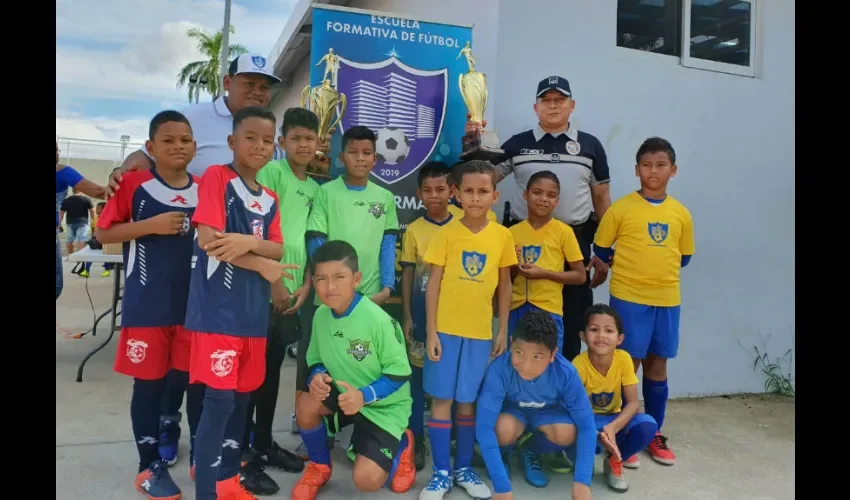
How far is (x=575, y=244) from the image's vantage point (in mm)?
2822

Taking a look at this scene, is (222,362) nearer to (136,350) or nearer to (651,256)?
(136,350)

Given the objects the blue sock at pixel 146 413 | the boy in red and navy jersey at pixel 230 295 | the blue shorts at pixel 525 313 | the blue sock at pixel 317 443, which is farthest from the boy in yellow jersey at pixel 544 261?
the blue sock at pixel 146 413

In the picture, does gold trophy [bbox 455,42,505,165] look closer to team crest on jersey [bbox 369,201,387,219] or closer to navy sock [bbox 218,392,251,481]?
team crest on jersey [bbox 369,201,387,219]

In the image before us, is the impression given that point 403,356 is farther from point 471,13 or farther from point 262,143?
point 471,13

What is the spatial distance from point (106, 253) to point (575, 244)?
12.2ft

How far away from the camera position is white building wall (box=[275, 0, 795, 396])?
3.74m

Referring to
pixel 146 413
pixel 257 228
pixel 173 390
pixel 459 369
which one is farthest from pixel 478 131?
pixel 146 413

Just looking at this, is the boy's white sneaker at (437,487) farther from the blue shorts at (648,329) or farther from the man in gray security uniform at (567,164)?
the blue shorts at (648,329)

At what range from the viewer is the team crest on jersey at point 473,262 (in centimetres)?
255

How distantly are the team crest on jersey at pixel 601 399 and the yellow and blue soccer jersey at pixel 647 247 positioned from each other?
56 cm

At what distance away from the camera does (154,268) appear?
2275 mm

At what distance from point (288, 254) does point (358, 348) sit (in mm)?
544

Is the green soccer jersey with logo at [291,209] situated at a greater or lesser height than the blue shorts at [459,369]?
greater
